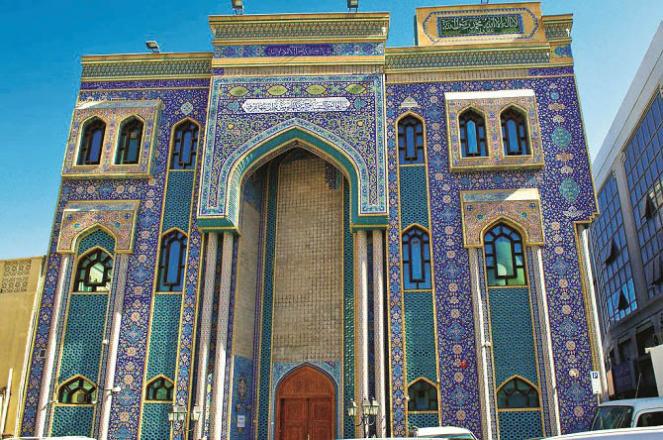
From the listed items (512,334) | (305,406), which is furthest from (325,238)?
(512,334)

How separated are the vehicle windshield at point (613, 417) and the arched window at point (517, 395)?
2.61 metres

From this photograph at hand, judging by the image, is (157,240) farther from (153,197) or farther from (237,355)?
(237,355)

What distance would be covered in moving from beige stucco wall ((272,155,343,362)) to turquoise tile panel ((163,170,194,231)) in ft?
7.50

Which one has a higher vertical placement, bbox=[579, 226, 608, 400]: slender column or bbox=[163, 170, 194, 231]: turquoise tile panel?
bbox=[163, 170, 194, 231]: turquoise tile panel

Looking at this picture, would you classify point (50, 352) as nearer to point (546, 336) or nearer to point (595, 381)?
point (546, 336)

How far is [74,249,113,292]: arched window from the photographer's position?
13.6 metres

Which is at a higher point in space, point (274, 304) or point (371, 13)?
point (371, 13)

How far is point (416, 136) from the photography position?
14.2m

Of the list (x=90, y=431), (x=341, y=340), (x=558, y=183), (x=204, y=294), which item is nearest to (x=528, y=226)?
(x=558, y=183)

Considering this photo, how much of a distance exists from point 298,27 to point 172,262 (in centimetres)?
638

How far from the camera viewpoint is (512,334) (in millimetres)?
12461

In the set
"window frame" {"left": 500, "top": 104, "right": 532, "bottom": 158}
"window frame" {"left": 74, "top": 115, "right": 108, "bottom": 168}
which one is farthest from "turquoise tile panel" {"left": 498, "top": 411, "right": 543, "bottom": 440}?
"window frame" {"left": 74, "top": 115, "right": 108, "bottom": 168}

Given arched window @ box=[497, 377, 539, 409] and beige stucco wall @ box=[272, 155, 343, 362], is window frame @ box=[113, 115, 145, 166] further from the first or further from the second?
arched window @ box=[497, 377, 539, 409]

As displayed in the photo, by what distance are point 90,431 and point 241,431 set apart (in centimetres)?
309
